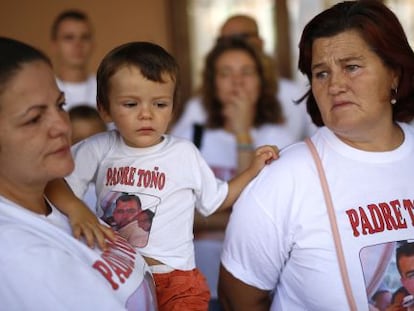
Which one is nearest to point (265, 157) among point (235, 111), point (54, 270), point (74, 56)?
point (54, 270)

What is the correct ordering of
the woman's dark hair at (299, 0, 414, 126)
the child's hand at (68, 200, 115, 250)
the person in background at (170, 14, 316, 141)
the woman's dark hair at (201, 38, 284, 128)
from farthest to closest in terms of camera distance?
the person in background at (170, 14, 316, 141), the woman's dark hair at (201, 38, 284, 128), the woman's dark hair at (299, 0, 414, 126), the child's hand at (68, 200, 115, 250)

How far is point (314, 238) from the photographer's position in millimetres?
1982

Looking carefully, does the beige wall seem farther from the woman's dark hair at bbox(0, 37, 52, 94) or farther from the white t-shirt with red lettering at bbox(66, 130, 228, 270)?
the woman's dark hair at bbox(0, 37, 52, 94)

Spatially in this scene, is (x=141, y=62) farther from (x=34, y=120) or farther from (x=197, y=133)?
(x=197, y=133)

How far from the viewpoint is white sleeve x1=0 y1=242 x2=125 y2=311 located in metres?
1.46

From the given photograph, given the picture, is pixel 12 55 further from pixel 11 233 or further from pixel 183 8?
pixel 183 8

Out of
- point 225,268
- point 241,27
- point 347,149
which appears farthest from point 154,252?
point 241,27

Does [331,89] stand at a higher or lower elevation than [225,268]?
higher

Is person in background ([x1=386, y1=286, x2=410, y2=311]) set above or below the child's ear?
below

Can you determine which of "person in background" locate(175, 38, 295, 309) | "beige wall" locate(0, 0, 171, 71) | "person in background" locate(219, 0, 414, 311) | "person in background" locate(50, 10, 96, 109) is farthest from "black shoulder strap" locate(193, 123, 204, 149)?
"beige wall" locate(0, 0, 171, 71)

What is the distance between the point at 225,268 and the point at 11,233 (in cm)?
87

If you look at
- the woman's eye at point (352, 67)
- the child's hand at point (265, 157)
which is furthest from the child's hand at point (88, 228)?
the woman's eye at point (352, 67)

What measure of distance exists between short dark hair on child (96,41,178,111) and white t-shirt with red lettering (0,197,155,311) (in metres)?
0.52

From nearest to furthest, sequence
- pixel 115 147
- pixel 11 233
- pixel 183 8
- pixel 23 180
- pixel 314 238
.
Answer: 1. pixel 11 233
2. pixel 23 180
3. pixel 314 238
4. pixel 115 147
5. pixel 183 8
